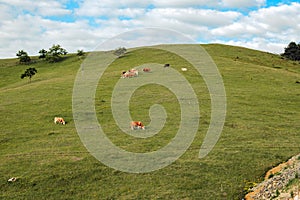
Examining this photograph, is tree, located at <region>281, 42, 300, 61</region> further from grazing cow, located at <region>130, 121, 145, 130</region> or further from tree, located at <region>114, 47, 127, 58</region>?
grazing cow, located at <region>130, 121, 145, 130</region>

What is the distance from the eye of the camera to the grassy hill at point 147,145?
18.2 metres

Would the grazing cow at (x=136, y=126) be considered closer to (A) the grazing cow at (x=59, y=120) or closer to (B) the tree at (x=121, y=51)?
(A) the grazing cow at (x=59, y=120)

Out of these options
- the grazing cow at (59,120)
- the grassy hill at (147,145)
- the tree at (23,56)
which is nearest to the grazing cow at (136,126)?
the grassy hill at (147,145)

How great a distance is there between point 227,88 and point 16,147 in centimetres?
2902

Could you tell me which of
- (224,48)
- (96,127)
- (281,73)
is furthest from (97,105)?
(224,48)

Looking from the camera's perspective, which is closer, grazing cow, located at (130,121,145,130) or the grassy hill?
the grassy hill

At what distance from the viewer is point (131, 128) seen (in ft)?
93.1

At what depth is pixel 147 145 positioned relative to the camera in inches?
957

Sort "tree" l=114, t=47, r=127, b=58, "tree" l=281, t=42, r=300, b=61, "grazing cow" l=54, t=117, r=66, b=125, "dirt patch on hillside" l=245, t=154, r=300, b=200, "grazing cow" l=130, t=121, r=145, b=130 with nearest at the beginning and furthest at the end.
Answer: "dirt patch on hillside" l=245, t=154, r=300, b=200
"grazing cow" l=130, t=121, r=145, b=130
"grazing cow" l=54, t=117, r=66, b=125
"tree" l=114, t=47, r=127, b=58
"tree" l=281, t=42, r=300, b=61

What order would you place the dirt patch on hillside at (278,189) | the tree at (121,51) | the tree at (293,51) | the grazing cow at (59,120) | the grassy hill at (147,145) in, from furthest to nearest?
the tree at (293,51)
the tree at (121,51)
the grazing cow at (59,120)
the grassy hill at (147,145)
the dirt patch on hillside at (278,189)

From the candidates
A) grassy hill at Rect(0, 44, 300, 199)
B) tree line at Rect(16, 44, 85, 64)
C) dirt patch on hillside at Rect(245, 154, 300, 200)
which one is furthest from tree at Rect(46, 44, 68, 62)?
dirt patch on hillside at Rect(245, 154, 300, 200)

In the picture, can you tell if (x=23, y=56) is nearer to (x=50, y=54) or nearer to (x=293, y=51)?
(x=50, y=54)

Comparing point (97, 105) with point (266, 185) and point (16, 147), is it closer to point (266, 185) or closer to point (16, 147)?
point (16, 147)

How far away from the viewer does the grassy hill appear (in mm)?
18156
